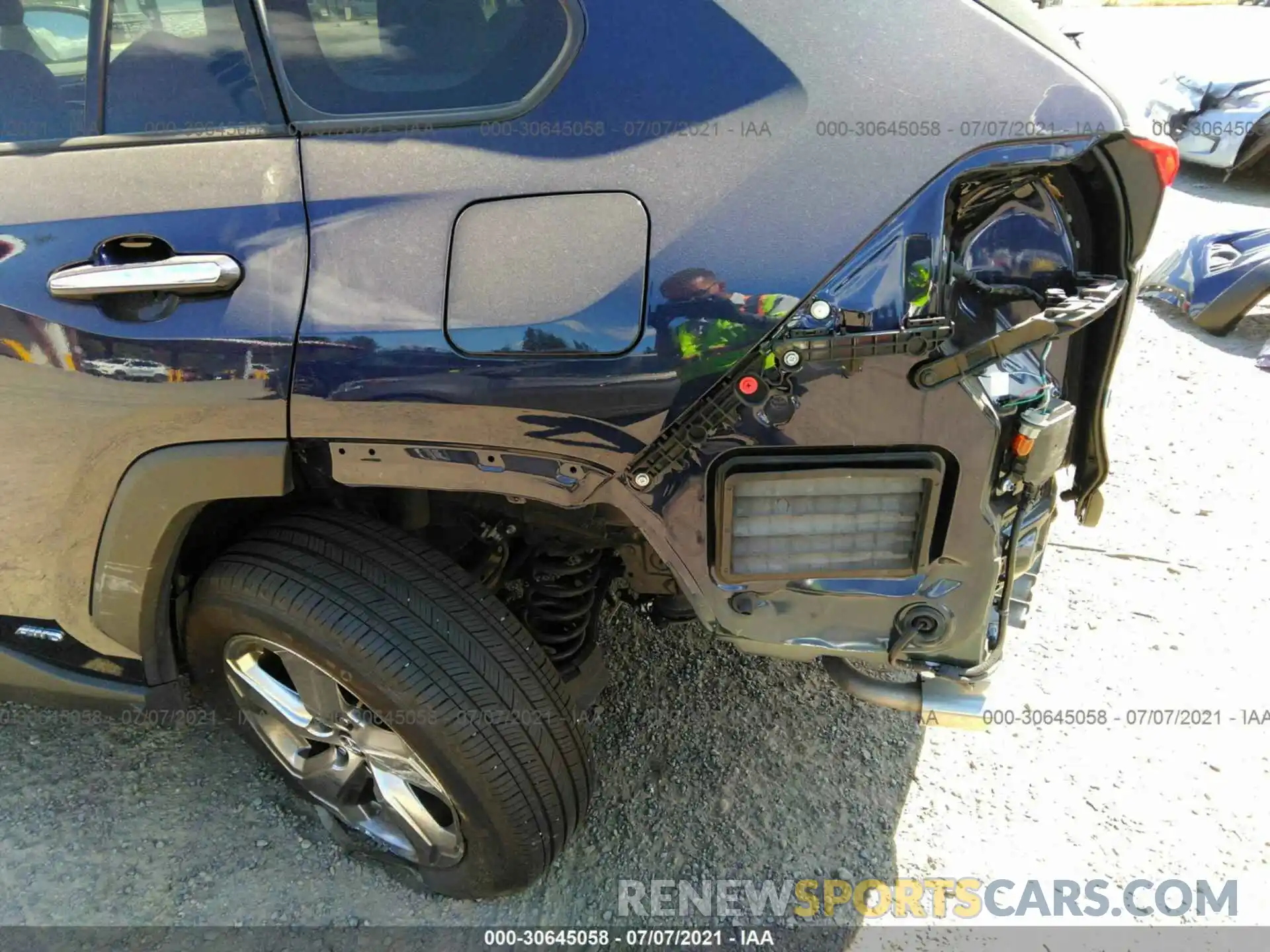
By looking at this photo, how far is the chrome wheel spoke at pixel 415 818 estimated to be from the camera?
6.72 feet

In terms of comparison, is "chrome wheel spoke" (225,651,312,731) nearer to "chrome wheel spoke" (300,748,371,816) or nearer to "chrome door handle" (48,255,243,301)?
"chrome wheel spoke" (300,748,371,816)

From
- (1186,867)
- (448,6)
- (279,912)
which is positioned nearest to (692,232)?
(448,6)

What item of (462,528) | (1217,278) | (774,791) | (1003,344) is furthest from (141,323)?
(1217,278)

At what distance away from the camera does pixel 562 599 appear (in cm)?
218

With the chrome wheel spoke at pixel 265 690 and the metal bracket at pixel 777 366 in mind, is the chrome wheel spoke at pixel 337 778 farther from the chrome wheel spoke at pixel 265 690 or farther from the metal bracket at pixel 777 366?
the metal bracket at pixel 777 366

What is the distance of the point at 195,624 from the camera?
6.59ft

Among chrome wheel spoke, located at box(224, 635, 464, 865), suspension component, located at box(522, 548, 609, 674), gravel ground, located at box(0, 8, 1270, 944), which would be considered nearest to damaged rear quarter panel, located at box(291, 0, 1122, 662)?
suspension component, located at box(522, 548, 609, 674)

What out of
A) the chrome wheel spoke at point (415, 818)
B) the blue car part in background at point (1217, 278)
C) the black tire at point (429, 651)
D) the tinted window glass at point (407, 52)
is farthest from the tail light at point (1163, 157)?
the blue car part in background at point (1217, 278)

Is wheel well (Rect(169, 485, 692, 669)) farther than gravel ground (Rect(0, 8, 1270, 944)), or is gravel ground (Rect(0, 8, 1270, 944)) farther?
gravel ground (Rect(0, 8, 1270, 944))

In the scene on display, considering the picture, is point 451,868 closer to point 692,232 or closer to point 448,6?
point 692,232

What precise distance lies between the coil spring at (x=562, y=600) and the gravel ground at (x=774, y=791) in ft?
1.59

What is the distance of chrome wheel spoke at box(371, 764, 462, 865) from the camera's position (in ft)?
6.72

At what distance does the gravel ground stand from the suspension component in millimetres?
476

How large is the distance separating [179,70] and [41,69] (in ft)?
1.30
